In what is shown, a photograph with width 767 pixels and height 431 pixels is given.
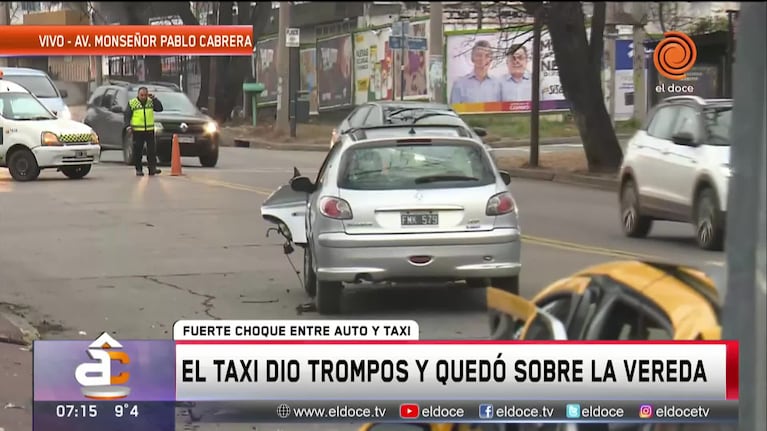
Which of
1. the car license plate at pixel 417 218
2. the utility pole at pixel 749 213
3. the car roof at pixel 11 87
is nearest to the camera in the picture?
the utility pole at pixel 749 213

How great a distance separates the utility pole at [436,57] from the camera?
3.81 m

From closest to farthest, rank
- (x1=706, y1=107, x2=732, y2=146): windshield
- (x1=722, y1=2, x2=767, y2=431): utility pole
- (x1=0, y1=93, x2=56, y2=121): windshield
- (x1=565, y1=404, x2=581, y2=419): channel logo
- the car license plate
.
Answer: (x1=722, y1=2, x2=767, y2=431): utility pole
(x1=706, y1=107, x2=732, y2=146): windshield
(x1=565, y1=404, x2=581, y2=419): channel logo
the car license plate
(x1=0, y1=93, x2=56, y2=121): windshield

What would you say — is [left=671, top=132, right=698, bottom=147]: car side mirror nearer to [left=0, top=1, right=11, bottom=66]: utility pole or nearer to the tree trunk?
the tree trunk

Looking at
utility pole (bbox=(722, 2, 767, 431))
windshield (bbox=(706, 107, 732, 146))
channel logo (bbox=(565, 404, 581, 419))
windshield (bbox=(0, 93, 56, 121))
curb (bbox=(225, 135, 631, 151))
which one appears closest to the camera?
utility pole (bbox=(722, 2, 767, 431))

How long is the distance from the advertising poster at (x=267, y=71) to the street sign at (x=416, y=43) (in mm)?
434

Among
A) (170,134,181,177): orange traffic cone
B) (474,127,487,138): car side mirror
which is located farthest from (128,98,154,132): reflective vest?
(474,127,487,138): car side mirror

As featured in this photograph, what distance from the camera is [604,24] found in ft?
12.3

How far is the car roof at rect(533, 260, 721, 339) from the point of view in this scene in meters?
3.64

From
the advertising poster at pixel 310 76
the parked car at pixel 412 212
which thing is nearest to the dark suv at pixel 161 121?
the advertising poster at pixel 310 76

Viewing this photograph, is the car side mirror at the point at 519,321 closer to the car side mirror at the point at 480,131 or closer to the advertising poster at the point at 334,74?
the car side mirror at the point at 480,131

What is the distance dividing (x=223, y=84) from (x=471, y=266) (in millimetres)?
980

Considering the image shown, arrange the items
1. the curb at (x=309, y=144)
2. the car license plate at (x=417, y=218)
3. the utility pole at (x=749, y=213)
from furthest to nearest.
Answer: the curb at (x=309, y=144), the car license plate at (x=417, y=218), the utility pole at (x=749, y=213)

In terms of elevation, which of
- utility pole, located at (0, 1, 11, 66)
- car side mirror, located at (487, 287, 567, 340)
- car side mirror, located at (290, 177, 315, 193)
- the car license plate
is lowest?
car side mirror, located at (487, 287, 567, 340)

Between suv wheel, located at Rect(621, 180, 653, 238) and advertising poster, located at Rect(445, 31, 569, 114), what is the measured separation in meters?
0.33
